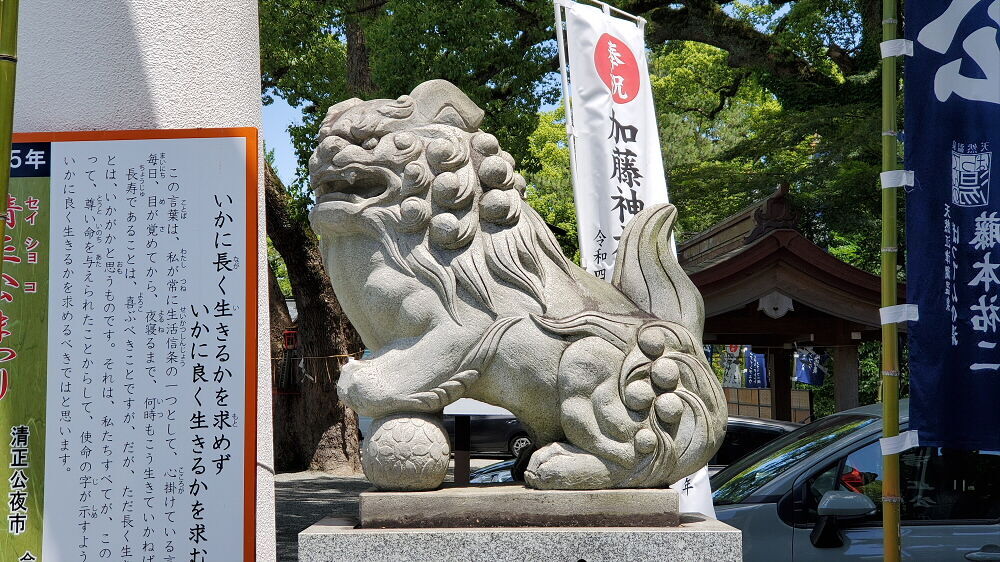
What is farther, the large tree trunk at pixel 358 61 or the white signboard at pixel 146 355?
the large tree trunk at pixel 358 61

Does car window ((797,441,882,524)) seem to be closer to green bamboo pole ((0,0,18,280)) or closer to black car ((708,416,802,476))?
green bamboo pole ((0,0,18,280))

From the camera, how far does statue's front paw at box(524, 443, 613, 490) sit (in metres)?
3.04

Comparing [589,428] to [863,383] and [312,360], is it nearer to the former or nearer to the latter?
[312,360]

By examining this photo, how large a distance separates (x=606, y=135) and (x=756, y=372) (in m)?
14.4

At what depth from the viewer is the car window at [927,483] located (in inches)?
180

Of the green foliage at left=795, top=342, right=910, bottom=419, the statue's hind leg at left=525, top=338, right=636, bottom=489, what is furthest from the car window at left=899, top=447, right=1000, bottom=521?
the green foliage at left=795, top=342, right=910, bottom=419

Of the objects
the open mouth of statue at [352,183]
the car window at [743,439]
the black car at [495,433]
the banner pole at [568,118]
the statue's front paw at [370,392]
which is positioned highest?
the banner pole at [568,118]

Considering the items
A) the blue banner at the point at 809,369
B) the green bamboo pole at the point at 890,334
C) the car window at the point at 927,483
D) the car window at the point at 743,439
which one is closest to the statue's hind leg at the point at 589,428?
the green bamboo pole at the point at 890,334

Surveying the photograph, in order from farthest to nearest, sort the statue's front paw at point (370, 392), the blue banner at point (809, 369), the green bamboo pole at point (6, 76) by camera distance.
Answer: the blue banner at point (809, 369)
the statue's front paw at point (370, 392)
the green bamboo pole at point (6, 76)

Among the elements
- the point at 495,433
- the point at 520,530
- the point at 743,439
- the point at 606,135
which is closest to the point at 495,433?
the point at 495,433

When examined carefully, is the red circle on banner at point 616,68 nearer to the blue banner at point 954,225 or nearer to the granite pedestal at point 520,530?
the blue banner at point 954,225

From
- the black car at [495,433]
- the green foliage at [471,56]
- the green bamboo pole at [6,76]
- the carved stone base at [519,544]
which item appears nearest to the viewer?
the green bamboo pole at [6,76]

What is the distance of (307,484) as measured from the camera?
11.0m

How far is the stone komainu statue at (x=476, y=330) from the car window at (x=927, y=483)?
1.73 m
